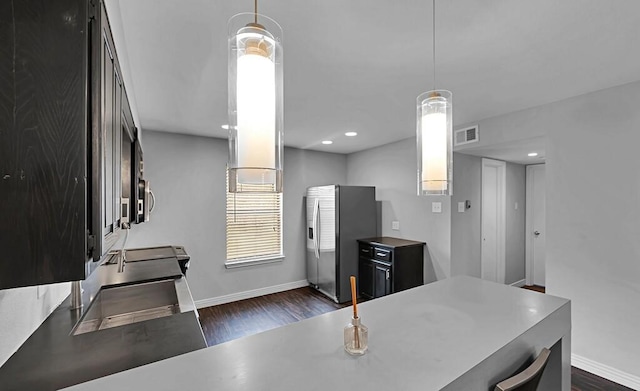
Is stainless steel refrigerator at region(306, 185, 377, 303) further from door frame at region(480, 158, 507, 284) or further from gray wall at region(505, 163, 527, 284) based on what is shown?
gray wall at region(505, 163, 527, 284)

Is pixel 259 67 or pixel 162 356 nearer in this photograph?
pixel 259 67

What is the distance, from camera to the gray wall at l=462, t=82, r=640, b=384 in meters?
2.29

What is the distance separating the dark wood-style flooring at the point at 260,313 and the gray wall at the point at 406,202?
4.86 feet

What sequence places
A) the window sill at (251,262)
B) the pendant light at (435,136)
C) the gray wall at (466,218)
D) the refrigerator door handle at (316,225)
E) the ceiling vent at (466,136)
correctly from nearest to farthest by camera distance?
1. the pendant light at (435,136)
2. the ceiling vent at (466,136)
3. the gray wall at (466,218)
4. the window sill at (251,262)
5. the refrigerator door handle at (316,225)

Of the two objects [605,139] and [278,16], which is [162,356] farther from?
[605,139]

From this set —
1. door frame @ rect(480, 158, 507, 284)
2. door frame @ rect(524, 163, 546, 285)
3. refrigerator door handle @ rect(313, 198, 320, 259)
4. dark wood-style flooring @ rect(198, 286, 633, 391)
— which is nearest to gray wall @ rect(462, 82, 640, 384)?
dark wood-style flooring @ rect(198, 286, 633, 391)

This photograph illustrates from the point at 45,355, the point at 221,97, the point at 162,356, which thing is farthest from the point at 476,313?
the point at 221,97

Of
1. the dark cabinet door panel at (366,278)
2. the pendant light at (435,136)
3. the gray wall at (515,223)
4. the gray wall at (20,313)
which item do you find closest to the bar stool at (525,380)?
the pendant light at (435,136)

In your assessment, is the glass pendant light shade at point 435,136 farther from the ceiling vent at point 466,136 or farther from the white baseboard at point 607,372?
the white baseboard at point 607,372

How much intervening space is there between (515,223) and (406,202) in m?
2.06

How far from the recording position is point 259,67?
32.3 inches

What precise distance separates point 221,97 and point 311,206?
8.29 ft

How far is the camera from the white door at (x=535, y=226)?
4715mm

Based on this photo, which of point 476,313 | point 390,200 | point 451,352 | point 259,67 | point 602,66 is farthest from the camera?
point 390,200
